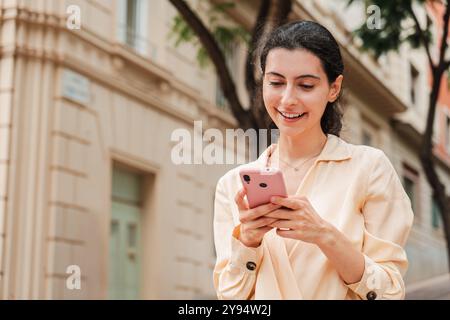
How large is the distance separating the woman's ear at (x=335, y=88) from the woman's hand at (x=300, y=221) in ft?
0.98

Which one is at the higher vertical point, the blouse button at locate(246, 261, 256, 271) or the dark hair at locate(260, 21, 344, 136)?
the dark hair at locate(260, 21, 344, 136)

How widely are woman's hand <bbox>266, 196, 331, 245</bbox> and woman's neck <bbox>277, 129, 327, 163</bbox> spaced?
24cm

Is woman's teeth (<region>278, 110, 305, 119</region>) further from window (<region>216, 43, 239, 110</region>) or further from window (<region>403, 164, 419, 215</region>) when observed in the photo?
window (<region>403, 164, 419, 215</region>)

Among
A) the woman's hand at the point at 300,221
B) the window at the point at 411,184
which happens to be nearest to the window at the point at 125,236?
the woman's hand at the point at 300,221

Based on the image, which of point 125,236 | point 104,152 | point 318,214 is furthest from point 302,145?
point 125,236

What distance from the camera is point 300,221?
1.34 m

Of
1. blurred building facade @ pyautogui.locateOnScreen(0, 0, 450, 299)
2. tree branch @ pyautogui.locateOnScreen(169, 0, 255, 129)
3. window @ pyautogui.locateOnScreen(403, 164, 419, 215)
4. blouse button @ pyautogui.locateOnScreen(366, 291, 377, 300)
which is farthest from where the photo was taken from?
window @ pyautogui.locateOnScreen(403, 164, 419, 215)

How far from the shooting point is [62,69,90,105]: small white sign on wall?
307 inches

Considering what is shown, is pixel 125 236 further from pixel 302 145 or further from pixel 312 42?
pixel 312 42

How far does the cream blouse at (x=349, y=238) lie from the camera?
4.73ft

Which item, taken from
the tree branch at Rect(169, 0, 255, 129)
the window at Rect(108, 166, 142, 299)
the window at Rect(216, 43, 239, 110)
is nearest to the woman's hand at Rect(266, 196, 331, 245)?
the tree branch at Rect(169, 0, 255, 129)

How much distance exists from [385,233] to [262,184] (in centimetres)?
29
